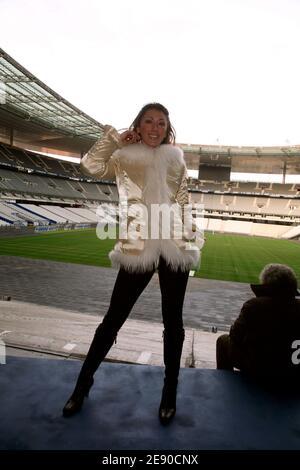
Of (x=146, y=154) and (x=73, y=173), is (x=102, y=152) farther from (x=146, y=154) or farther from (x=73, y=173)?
(x=73, y=173)

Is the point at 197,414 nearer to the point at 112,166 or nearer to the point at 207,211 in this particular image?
the point at 112,166

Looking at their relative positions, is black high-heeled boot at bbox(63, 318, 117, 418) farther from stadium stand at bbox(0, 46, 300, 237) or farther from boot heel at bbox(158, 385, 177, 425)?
stadium stand at bbox(0, 46, 300, 237)

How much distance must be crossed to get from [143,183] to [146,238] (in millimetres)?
325

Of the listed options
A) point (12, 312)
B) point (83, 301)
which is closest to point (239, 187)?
point (83, 301)

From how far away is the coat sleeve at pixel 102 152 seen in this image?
1.88m

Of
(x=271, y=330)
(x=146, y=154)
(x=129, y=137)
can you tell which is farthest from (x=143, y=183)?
(x=271, y=330)

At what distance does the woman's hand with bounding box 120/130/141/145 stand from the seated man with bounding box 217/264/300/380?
4.12 feet

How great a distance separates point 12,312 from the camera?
5.40 meters

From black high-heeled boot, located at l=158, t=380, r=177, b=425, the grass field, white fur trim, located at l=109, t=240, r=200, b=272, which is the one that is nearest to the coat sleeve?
white fur trim, located at l=109, t=240, r=200, b=272

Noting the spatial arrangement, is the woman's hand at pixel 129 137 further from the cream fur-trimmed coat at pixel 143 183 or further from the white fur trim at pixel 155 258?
the white fur trim at pixel 155 258

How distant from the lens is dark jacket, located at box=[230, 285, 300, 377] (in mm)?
1994

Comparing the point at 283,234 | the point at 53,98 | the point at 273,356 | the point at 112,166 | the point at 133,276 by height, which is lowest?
the point at 283,234

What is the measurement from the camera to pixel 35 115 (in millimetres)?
31984
